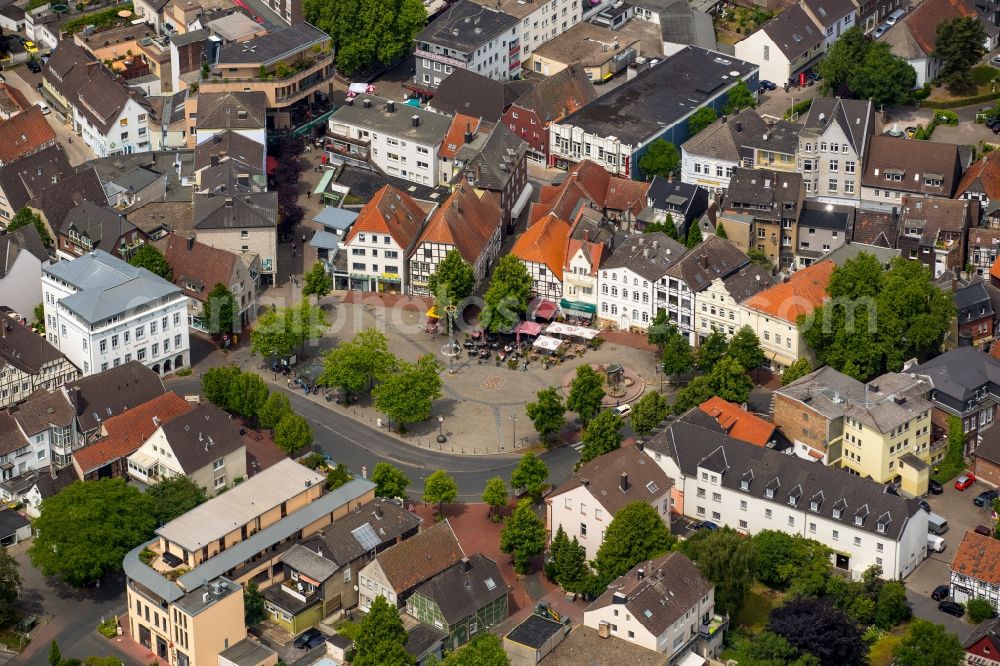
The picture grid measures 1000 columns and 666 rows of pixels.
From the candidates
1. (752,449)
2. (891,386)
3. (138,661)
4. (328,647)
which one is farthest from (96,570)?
(891,386)

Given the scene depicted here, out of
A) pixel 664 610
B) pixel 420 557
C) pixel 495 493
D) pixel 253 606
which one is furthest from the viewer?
pixel 495 493

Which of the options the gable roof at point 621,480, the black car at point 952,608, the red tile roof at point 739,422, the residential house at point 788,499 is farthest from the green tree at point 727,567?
the red tile roof at point 739,422

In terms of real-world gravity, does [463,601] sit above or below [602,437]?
below

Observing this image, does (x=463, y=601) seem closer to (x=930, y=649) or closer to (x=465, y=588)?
(x=465, y=588)

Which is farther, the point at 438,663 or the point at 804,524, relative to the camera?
the point at 804,524

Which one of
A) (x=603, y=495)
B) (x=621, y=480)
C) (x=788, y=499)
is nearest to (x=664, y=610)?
(x=603, y=495)

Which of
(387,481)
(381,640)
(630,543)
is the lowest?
(387,481)

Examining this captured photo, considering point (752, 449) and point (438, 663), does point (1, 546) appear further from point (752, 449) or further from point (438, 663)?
point (752, 449)
